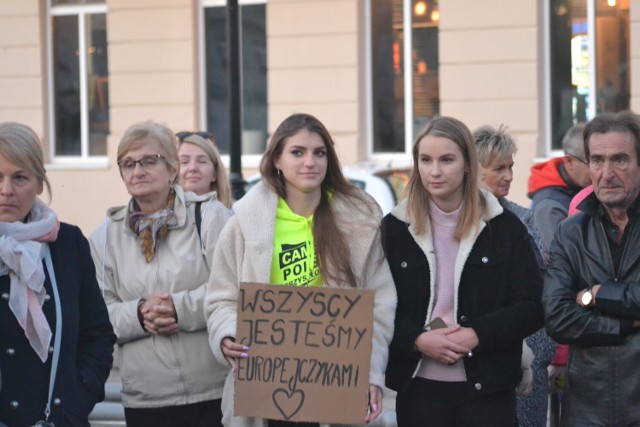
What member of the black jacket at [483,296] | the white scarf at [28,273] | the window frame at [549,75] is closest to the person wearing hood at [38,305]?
the white scarf at [28,273]

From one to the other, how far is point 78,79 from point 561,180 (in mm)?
11482

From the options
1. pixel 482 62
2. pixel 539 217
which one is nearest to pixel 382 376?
pixel 539 217

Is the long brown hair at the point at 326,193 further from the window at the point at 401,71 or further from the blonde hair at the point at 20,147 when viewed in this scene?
the window at the point at 401,71

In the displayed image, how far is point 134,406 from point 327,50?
10350 millimetres

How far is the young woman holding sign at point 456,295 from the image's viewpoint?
471 centimetres

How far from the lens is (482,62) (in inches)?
562

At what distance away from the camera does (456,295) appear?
4.78 metres

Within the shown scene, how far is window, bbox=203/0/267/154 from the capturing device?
51.4ft

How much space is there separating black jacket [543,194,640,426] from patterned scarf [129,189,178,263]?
5.35 ft

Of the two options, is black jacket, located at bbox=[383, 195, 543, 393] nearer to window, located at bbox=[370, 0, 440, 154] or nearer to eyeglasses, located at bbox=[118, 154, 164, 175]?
eyeglasses, located at bbox=[118, 154, 164, 175]

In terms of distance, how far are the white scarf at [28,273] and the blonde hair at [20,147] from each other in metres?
0.20

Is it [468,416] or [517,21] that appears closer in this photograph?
[468,416]

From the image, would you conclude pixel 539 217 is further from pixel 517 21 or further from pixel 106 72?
pixel 106 72

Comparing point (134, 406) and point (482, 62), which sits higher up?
point (482, 62)
